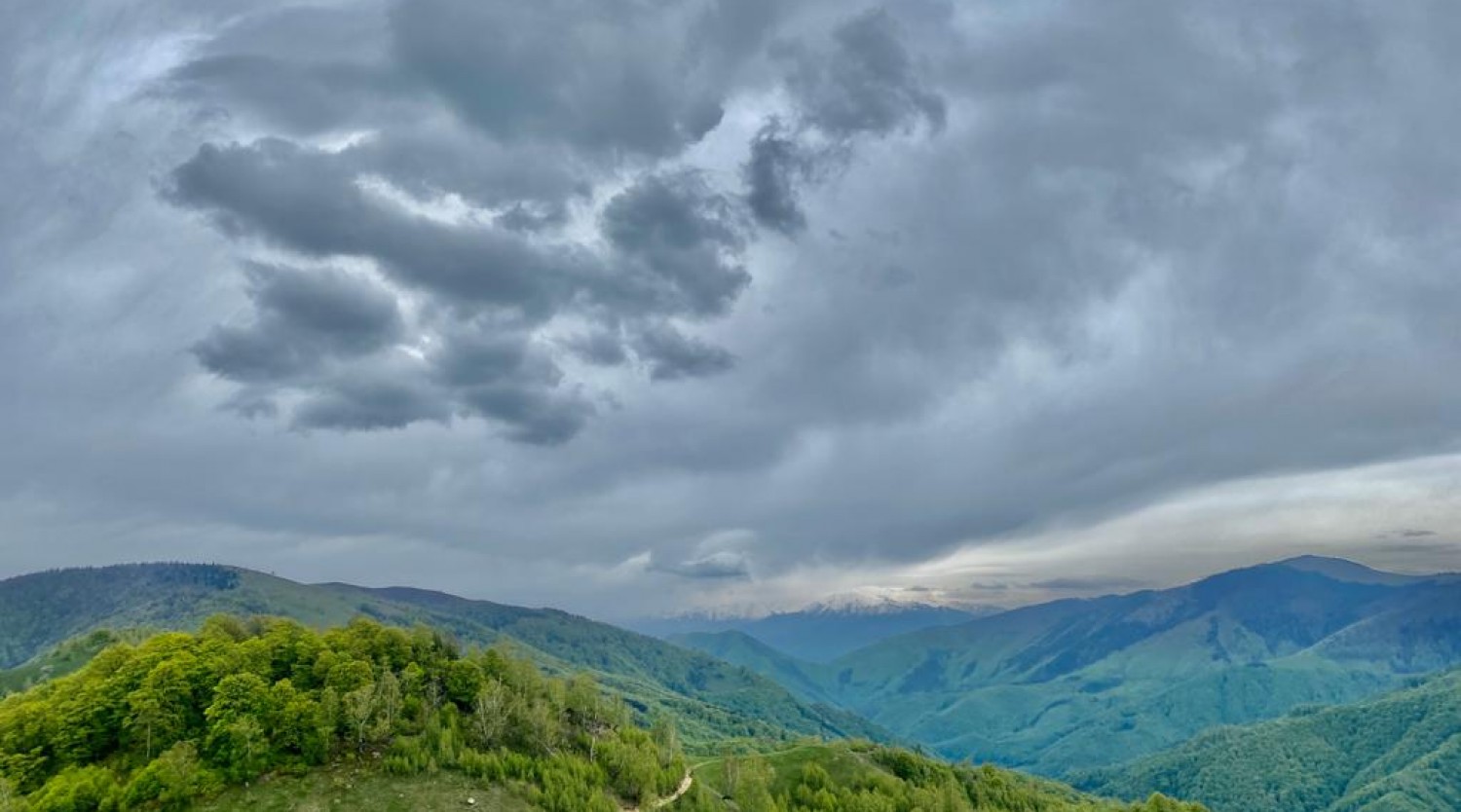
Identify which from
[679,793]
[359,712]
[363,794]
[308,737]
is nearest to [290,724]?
[308,737]

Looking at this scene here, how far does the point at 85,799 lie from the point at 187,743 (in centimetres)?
1448

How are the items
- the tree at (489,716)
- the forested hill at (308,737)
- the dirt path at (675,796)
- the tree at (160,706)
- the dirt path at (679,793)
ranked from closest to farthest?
the forested hill at (308,737)
the tree at (160,706)
the dirt path at (675,796)
the tree at (489,716)
the dirt path at (679,793)

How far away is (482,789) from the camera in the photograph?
14875cm

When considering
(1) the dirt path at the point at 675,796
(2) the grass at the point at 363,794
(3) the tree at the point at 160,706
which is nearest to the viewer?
(2) the grass at the point at 363,794

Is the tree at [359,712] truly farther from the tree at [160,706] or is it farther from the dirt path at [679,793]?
the dirt path at [679,793]

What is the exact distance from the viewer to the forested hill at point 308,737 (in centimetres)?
13312

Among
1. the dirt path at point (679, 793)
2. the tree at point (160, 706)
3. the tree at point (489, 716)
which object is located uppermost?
the tree at point (160, 706)

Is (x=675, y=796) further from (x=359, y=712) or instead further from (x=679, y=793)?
(x=359, y=712)

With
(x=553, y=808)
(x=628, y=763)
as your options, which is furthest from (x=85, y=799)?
(x=628, y=763)

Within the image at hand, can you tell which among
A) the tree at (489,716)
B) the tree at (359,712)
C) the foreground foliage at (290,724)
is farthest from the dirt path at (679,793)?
the tree at (359,712)

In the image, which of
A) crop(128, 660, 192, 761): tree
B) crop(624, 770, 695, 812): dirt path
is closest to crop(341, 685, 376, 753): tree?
crop(128, 660, 192, 761): tree

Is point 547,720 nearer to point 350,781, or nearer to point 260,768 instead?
point 350,781

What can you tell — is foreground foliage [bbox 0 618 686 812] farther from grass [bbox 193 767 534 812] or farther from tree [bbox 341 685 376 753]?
grass [bbox 193 767 534 812]

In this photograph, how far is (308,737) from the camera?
5738 inches
